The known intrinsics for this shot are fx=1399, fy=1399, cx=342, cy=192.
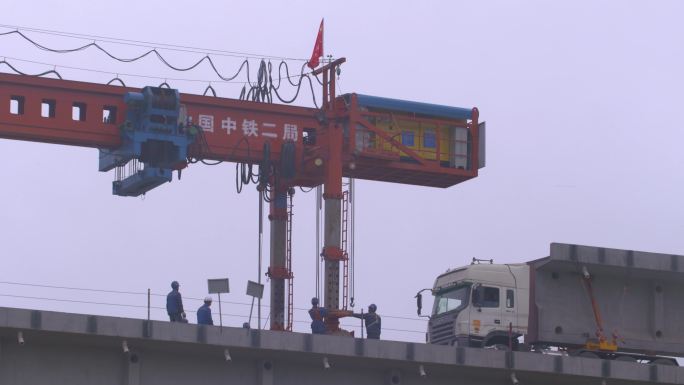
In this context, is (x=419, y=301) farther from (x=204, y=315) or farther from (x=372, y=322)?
(x=204, y=315)

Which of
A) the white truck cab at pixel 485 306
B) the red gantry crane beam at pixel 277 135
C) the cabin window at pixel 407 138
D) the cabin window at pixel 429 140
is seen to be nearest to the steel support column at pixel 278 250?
the red gantry crane beam at pixel 277 135

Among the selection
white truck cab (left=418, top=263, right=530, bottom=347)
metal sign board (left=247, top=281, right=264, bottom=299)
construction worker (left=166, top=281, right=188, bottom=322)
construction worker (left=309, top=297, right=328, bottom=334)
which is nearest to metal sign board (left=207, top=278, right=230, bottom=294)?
metal sign board (left=247, top=281, right=264, bottom=299)

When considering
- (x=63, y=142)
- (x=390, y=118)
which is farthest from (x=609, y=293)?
(x=63, y=142)

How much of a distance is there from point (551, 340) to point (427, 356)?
7.04m

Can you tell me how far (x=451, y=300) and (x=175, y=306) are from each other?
33.4 ft

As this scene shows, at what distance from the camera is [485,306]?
120 feet

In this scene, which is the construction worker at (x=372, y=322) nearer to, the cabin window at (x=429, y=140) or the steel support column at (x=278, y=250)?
the steel support column at (x=278, y=250)

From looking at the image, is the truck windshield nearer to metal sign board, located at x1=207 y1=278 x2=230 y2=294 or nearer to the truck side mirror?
the truck side mirror

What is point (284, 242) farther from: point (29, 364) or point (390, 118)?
point (29, 364)

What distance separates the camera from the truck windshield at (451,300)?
37.0m

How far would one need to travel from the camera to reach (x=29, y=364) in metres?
24.5

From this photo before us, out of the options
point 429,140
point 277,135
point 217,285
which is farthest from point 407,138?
point 217,285

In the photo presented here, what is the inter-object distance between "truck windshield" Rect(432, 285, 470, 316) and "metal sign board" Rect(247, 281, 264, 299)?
34.4 feet

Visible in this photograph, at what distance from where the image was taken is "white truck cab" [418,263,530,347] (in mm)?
36312
